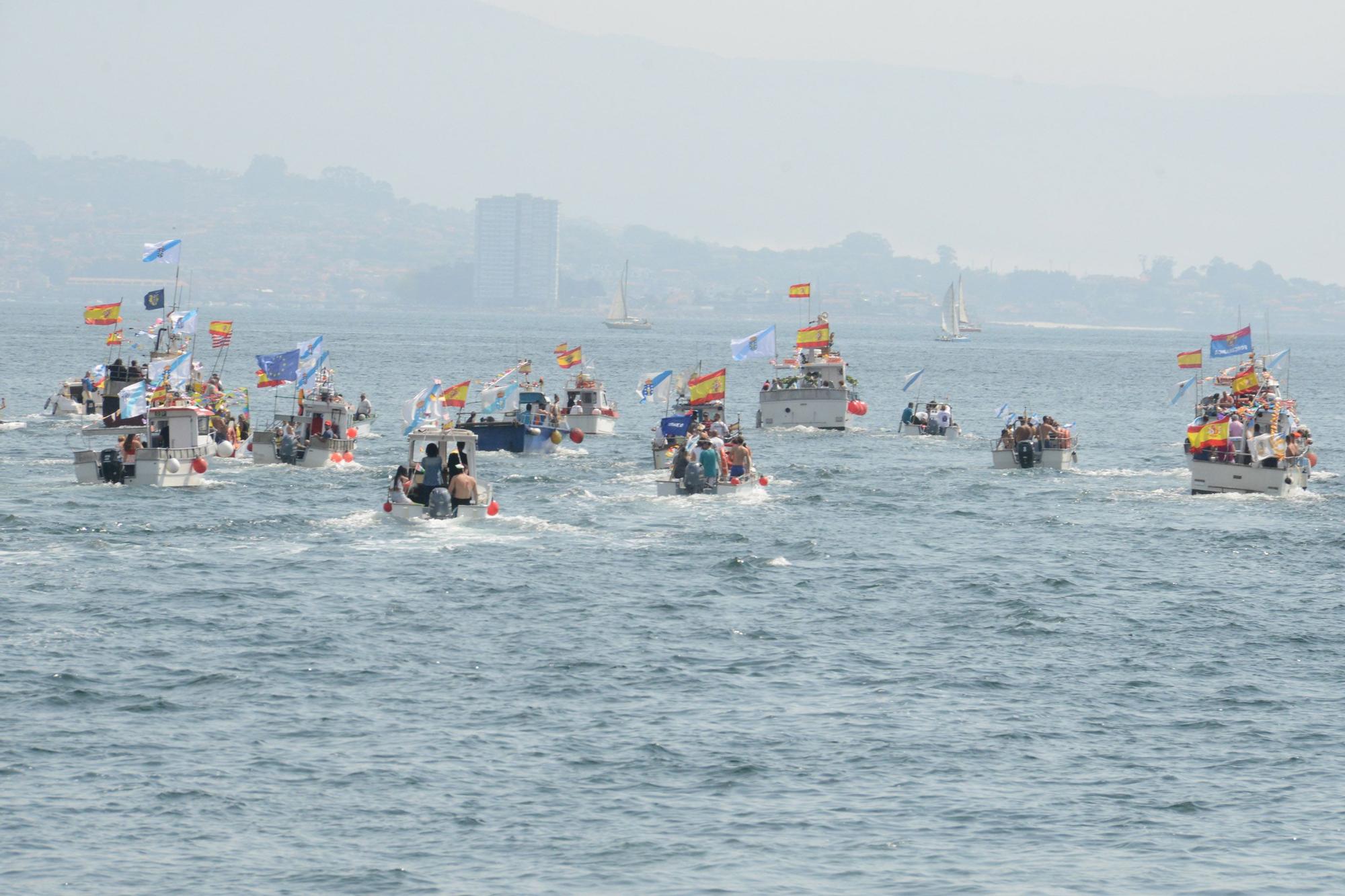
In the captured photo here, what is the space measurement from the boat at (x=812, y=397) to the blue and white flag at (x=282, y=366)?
1071 inches

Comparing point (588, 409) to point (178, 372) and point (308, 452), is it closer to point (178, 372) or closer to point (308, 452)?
point (308, 452)

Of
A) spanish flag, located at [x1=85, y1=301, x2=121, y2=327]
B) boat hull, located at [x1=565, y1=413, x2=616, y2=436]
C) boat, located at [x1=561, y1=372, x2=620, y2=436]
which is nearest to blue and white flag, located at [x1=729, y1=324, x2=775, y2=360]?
boat hull, located at [x1=565, y1=413, x2=616, y2=436]

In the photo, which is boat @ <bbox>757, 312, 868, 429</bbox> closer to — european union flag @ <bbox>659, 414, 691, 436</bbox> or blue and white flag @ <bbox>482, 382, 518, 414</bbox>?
blue and white flag @ <bbox>482, 382, 518, 414</bbox>

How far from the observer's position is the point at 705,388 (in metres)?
66.8

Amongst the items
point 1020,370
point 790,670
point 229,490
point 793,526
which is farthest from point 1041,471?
point 1020,370

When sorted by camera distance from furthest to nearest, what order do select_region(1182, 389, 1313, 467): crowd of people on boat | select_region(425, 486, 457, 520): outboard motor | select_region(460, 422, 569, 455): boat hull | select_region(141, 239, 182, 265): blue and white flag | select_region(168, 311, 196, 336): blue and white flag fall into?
select_region(168, 311, 196, 336): blue and white flag → select_region(141, 239, 182, 265): blue and white flag → select_region(460, 422, 569, 455): boat hull → select_region(1182, 389, 1313, 467): crowd of people on boat → select_region(425, 486, 457, 520): outboard motor

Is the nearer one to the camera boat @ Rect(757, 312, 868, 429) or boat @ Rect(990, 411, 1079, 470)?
boat @ Rect(990, 411, 1079, 470)

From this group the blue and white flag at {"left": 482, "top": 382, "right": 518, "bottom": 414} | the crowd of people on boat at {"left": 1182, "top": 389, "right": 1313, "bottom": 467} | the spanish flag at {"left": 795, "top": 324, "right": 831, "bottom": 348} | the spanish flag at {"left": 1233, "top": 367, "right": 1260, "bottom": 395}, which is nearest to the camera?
the crowd of people on boat at {"left": 1182, "top": 389, "right": 1313, "bottom": 467}

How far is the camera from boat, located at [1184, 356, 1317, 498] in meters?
55.8

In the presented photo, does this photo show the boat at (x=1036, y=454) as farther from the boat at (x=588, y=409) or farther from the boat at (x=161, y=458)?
the boat at (x=161, y=458)

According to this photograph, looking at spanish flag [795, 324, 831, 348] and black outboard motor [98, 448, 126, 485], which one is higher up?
spanish flag [795, 324, 831, 348]

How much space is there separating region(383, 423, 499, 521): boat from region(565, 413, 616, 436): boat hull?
98.8 feet

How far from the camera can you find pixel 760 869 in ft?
73.6

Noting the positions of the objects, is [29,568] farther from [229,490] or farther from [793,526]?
[793,526]
